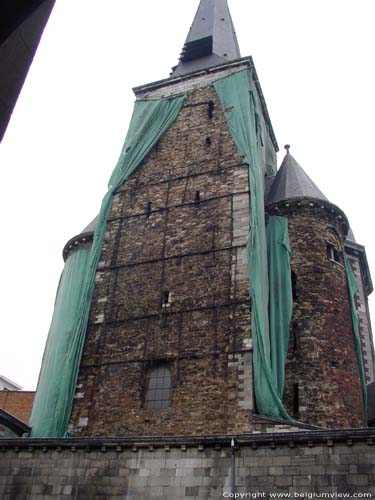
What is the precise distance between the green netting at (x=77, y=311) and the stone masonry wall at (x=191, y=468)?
373cm

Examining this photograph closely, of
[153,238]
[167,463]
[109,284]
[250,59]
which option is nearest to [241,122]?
[250,59]

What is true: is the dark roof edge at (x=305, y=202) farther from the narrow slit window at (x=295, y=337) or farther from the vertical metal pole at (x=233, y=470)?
the vertical metal pole at (x=233, y=470)

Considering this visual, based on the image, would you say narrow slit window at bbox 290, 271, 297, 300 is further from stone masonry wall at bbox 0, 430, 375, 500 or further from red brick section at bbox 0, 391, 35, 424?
red brick section at bbox 0, 391, 35, 424

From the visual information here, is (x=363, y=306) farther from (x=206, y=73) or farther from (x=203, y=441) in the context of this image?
(x=203, y=441)

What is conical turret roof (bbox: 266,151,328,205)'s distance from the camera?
20812 millimetres

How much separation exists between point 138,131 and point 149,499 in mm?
15168

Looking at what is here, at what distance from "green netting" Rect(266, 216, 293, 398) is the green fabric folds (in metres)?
6.20

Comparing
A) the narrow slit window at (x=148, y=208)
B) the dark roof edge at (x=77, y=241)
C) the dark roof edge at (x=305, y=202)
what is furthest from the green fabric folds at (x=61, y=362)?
the dark roof edge at (x=305, y=202)

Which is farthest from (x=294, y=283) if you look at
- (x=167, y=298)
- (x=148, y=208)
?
(x=148, y=208)

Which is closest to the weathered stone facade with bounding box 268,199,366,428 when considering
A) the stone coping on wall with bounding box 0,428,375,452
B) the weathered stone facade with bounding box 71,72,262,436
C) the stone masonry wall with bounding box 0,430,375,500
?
the weathered stone facade with bounding box 71,72,262,436

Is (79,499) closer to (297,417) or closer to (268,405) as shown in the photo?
(268,405)

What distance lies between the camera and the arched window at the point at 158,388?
52.9 feet

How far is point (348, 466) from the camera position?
10.8 metres

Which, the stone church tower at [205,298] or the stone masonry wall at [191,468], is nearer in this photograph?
the stone masonry wall at [191,468]
